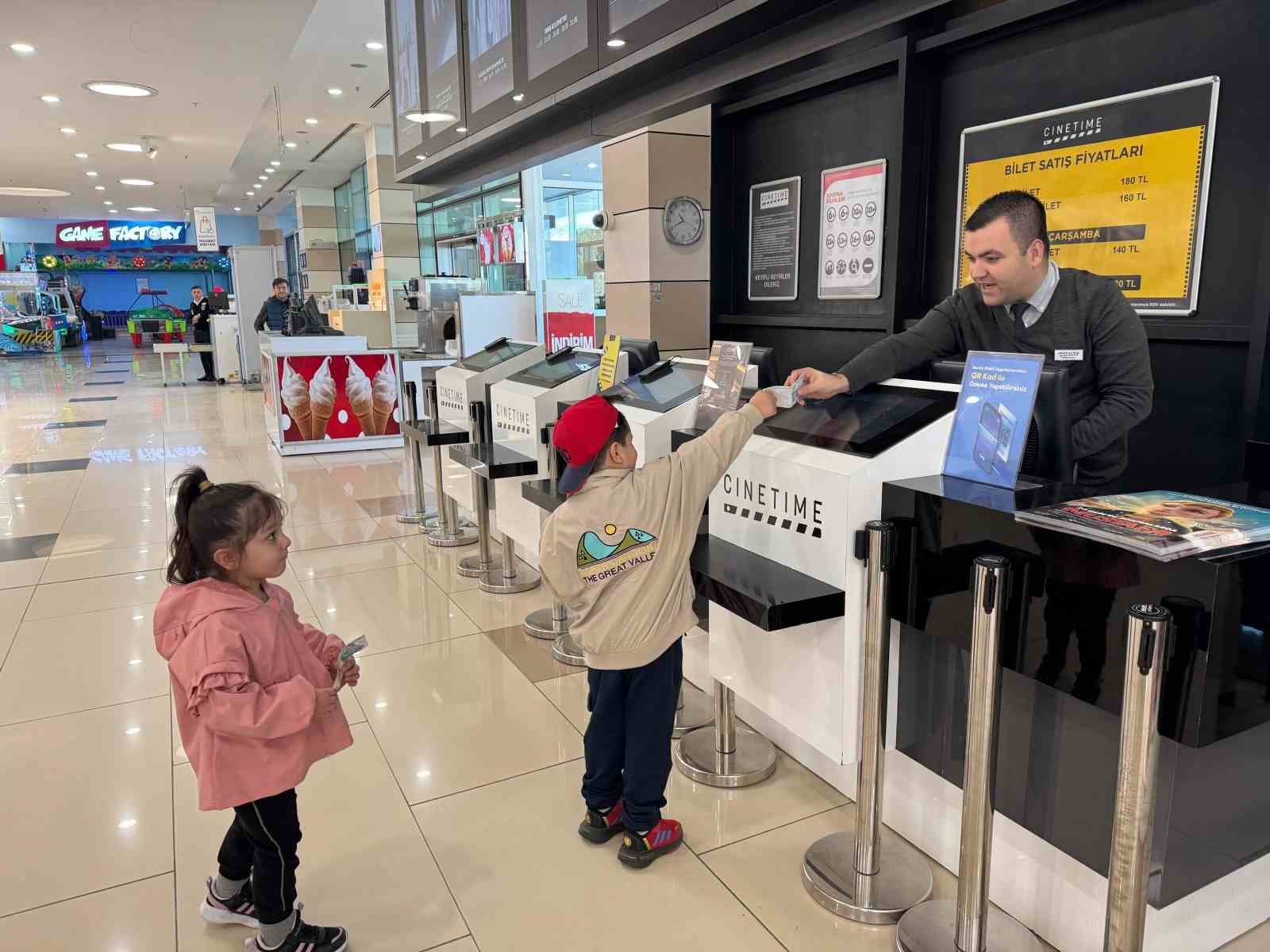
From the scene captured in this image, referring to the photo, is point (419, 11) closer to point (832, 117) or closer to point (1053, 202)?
point (832, 117)

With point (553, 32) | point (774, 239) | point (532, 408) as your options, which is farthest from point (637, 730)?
point (774, 239)

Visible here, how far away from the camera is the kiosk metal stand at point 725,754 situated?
2.63 metres

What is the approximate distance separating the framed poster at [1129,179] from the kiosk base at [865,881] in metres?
1.82

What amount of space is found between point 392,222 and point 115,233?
2193 centimetres

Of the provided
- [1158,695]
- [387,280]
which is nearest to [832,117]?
[1158,695]

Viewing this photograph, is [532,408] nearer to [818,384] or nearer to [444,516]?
[444,516]

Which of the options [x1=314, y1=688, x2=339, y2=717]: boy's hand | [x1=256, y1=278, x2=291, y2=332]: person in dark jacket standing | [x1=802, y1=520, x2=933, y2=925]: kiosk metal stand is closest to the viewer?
[x1=314, y1=688, x2=339, y2=717]: boy's hand

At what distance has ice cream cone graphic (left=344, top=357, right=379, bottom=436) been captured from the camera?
8.41m

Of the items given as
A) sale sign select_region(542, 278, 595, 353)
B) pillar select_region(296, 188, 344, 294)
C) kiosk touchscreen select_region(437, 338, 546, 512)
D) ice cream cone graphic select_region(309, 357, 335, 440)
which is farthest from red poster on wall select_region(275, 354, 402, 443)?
pillar select_region(296, 188, 344, 294)

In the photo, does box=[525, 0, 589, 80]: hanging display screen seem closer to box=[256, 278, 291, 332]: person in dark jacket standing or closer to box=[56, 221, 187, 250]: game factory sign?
box=[256, 278, 291, 332]: person in dark jacket standing

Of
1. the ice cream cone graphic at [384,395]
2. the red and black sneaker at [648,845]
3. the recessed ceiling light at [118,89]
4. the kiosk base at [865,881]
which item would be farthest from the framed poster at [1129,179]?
the recessed ceiling light at [118,89]

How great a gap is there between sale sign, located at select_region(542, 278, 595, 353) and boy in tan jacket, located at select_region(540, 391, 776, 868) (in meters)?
6.06

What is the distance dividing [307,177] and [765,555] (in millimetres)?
18619

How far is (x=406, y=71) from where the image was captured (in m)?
5.21
